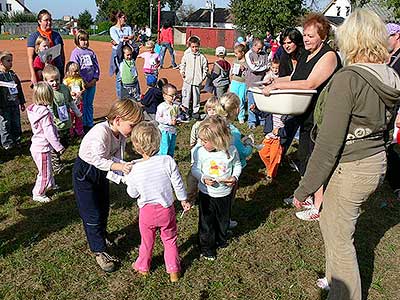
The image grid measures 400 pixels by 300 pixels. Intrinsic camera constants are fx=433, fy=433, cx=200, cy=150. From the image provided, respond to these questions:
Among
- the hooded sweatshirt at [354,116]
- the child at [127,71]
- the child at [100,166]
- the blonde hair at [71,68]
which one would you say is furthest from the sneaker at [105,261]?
the child at [127,71]

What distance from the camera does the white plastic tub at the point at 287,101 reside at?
3.69 meters

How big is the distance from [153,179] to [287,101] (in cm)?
135

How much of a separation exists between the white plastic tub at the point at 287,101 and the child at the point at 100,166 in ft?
3.68

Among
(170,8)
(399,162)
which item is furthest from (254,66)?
(170,8)

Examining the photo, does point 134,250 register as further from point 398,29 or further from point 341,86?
point 398,29

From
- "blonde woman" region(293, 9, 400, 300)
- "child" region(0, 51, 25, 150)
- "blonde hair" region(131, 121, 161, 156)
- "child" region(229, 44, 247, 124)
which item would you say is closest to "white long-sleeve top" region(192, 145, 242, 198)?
"blonde hair" region(131, 121, 161, 156)

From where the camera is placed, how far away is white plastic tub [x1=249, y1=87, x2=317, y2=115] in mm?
3688

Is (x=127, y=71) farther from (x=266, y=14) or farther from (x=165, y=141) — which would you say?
(x=266, y=14)

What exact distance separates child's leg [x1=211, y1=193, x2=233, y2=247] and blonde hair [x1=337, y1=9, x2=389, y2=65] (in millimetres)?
1661

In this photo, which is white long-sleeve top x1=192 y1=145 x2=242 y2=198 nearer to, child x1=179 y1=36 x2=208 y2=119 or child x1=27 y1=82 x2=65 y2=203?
child x1=27 y1=82 x2=65 y2=203

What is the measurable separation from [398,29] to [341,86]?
285cm

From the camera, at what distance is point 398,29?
16.0 feet

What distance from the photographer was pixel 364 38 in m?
2.64

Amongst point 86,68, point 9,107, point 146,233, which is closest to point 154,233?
point 146,233
